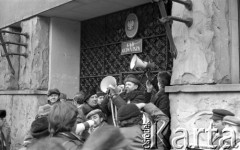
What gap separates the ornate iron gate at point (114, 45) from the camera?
238 inches

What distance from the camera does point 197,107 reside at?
4.24m

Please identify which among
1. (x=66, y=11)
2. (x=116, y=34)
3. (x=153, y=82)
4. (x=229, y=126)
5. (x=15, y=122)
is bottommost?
(x=15, y=122)

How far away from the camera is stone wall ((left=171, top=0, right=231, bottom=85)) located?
165 inches

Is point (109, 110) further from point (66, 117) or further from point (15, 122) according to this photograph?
point (15, 122)

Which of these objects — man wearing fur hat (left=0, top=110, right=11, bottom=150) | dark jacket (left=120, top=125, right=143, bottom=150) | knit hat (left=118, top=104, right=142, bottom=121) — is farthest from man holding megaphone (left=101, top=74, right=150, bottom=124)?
man wearing fur hat (left=0, top=110, right=11, bottom=150)

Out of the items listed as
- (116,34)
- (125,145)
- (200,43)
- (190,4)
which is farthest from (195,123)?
(116,34)

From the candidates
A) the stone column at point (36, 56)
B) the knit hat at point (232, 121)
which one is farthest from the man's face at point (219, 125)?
the stone column at point (36, 56)

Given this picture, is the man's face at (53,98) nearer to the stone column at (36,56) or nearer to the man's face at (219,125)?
the stone column at (36,56)

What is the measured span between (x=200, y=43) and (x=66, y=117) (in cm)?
235

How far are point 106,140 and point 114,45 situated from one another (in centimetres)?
549

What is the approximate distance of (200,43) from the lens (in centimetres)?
428

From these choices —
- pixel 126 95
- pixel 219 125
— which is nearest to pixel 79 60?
pixel 126 95

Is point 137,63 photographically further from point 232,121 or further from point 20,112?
point 20,112

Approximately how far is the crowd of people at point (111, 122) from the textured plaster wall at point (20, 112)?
1.34 m
